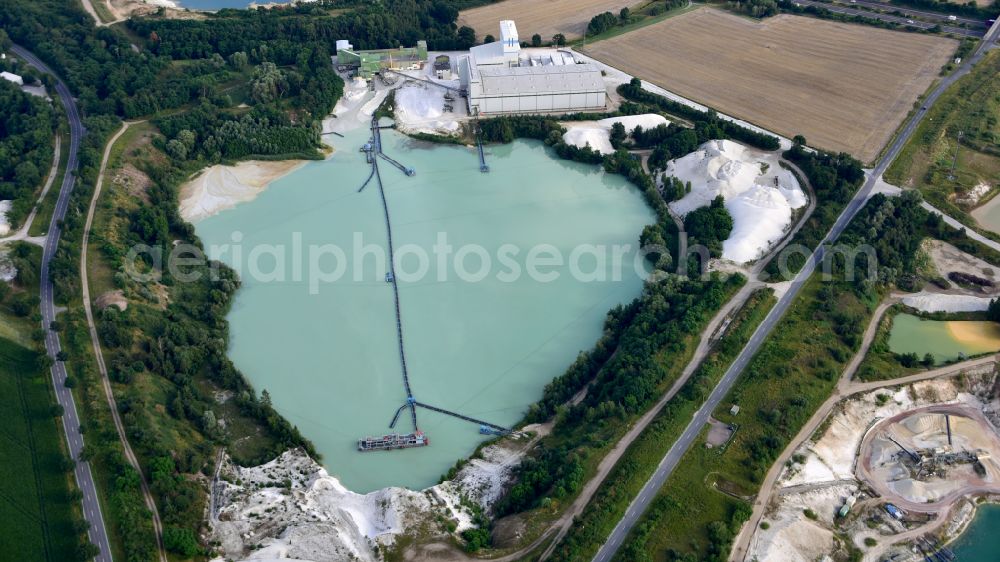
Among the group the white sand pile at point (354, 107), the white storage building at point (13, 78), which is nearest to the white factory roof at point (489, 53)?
the white sand pile at point (354, 107)

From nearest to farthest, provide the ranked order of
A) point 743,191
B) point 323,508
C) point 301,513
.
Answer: point 301,513 < point 323,508 < point 743,191

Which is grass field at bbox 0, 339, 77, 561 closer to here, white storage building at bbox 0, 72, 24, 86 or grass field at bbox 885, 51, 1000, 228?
white storage building at bbox 0, 72, 24, 86

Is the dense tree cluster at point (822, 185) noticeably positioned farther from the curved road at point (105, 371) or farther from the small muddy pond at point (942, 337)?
the curved road at point (105, 371)

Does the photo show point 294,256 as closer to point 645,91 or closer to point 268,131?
point 268,131

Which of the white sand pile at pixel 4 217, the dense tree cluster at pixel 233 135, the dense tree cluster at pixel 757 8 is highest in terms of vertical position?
the dense tree cluster at pixel 757 8

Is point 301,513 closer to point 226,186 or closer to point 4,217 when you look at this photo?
point 226,186

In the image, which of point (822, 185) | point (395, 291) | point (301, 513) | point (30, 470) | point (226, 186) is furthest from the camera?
point (226, 186)

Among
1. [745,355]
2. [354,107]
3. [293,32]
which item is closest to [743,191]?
[745,355]
